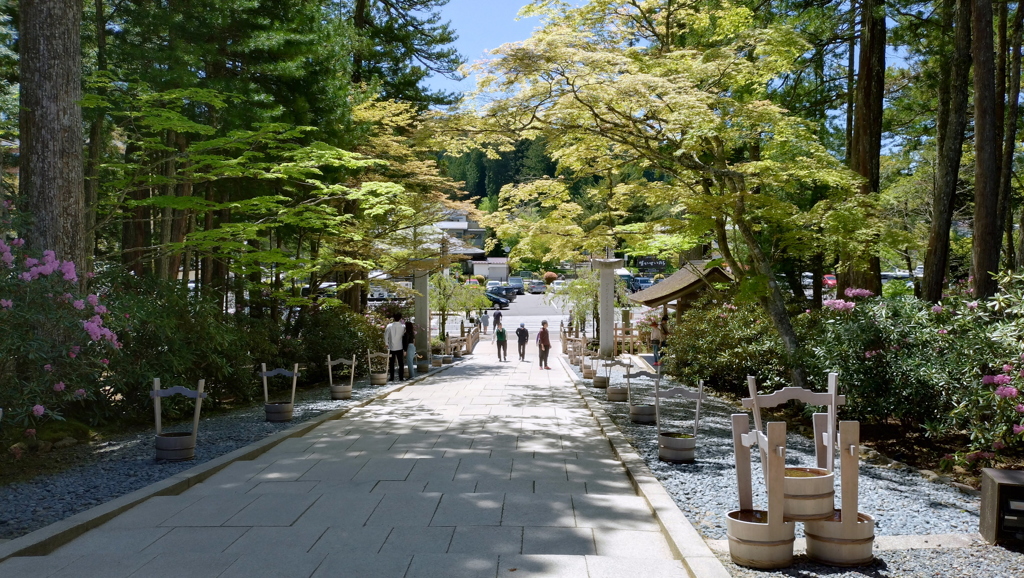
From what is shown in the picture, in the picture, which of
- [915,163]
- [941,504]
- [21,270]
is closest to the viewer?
[941,504]

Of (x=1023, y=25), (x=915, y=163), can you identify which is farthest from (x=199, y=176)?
(x=915, y=163)

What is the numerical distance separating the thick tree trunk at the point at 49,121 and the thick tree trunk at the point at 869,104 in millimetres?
11563

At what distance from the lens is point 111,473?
662 cm

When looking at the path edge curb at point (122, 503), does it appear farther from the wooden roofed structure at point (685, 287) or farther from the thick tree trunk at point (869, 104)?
the wooden roofed structure at point (685, 287)

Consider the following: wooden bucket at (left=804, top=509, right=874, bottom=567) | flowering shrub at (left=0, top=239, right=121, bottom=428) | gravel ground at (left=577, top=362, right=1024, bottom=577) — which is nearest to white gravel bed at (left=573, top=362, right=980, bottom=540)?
gravel ground at (left=577, top=362, right=1024, bottom=577)

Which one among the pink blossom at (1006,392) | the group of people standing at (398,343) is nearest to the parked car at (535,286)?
the group of people standing at (398,343)

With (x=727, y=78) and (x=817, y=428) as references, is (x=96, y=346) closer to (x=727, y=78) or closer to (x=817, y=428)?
(x=817, y=428)

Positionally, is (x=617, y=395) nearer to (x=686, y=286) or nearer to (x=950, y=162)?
(x=950, y=162)

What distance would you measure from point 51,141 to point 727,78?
9064 millimetres

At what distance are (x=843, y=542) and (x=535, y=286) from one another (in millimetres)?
59969

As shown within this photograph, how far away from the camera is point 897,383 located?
827 centimetres

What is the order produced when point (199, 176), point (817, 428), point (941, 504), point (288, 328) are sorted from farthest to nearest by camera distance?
point (288, 328) → point (199, 176) → point (941, 504) → point (817, 428)

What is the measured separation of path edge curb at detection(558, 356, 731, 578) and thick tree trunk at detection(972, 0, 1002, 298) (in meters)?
5.00

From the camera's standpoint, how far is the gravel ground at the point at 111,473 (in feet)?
17.3
